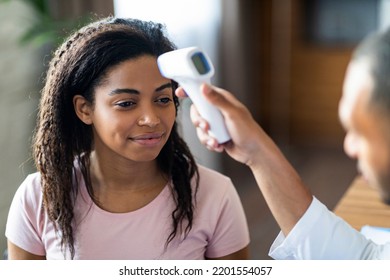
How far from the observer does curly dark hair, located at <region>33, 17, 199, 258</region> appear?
2.66ft

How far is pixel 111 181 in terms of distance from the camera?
90 centimetres

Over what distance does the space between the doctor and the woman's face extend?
74 millimetres

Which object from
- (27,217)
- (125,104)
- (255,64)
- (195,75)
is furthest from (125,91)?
(255,64)

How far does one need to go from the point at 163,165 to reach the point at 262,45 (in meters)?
2.48

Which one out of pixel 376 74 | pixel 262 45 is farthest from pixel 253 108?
pixel 376 74

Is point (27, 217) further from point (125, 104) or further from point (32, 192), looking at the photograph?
point (125, 104)

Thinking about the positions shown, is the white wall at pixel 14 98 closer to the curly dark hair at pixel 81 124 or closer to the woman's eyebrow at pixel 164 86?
the curly dark hair at pixel 81 124

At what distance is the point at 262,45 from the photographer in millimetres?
3293

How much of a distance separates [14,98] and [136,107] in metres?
0.64

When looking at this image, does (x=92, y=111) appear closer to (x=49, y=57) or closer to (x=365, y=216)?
(x=49, y=57)

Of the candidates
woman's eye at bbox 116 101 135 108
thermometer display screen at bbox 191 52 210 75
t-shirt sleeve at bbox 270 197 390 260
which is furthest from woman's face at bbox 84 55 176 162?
t-shirt sleeve at bbox 270 197 390 260

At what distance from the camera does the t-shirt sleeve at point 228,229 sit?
0.90m

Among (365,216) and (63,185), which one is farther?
(365,216)

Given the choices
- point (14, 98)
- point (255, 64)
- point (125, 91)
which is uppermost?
point (125, 91)
